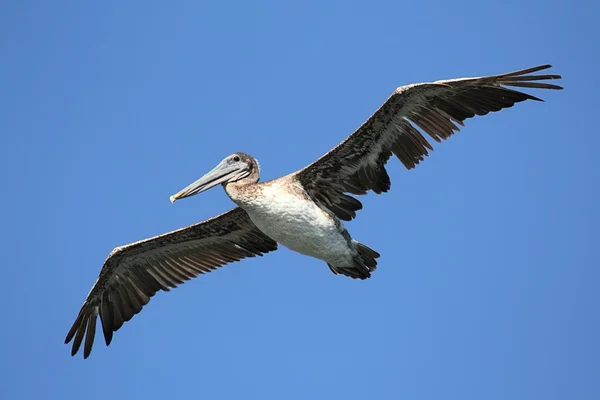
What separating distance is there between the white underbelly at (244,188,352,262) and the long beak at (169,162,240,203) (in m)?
0.66

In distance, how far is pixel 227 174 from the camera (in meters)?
14.2

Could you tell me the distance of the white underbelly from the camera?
44.8 feet

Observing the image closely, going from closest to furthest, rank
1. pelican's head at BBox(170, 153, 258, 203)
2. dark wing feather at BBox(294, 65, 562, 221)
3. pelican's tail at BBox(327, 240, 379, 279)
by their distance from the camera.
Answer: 1. dark wing feather at BBox(294, 65, 562, 221)
2. pelican's head at BBox(170, 153, 258, 203)
3. pelican's tail at BBox(327, 240, 379, 279)

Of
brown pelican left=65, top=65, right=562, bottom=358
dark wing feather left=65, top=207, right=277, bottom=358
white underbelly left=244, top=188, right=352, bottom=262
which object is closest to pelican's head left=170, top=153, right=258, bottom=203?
brown pelican left=65, top=65, right=562, bottom=358

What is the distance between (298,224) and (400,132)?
1.91m

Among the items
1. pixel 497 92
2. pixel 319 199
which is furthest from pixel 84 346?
pixel 497 92

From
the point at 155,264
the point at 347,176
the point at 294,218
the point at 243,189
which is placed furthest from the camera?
the point at 155,264

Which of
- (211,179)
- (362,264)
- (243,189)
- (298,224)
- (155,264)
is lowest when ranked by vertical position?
(362,264)

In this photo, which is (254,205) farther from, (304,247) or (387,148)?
(387,148)

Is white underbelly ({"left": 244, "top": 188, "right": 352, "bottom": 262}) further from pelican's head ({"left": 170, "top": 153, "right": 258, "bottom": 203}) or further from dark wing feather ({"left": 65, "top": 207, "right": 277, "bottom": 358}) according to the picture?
dark wing feather ({"left": 65, "top": 207, "right": 277, "bottom": 358})

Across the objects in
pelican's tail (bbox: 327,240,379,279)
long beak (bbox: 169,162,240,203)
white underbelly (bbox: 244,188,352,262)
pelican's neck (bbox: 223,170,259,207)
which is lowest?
pelican's tail (bbox: 327,240,379,279)

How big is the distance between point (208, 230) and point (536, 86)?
5527 millimetres

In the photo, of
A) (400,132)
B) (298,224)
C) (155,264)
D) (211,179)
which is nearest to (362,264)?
(298,224)

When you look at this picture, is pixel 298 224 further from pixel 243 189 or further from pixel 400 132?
pixel 400 132
